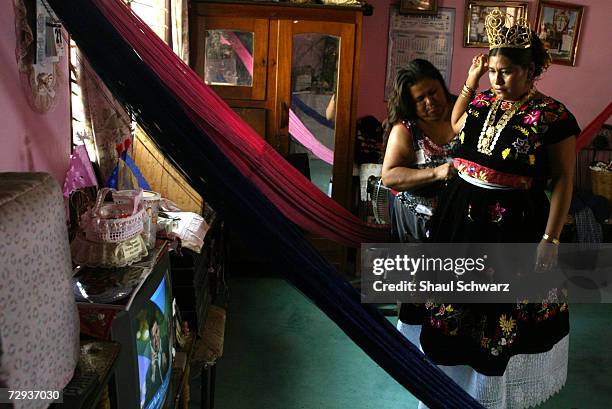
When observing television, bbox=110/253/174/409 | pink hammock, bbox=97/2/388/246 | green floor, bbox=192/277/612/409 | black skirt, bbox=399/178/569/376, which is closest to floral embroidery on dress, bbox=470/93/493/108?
black skirt, bbox=399/178/569/376

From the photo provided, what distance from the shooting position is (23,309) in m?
0.59

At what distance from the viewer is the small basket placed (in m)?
1.25

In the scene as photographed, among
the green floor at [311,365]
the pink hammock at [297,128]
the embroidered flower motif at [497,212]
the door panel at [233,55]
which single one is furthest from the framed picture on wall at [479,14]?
the embroidered flower motif at [497,212]

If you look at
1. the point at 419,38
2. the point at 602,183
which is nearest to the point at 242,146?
the point at 419,38

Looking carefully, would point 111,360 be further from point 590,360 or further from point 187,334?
point 590,360

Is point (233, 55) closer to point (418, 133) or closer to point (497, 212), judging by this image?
point (418, 133)

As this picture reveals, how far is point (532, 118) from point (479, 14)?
2.30 m

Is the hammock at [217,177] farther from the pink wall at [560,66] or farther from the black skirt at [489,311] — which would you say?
the pink wall at [560,66]

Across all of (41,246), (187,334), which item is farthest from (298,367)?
(41,246)

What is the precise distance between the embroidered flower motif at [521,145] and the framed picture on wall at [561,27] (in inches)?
94.8

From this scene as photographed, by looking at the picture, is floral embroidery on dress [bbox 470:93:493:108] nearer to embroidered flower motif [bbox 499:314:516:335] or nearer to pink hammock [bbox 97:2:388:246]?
pink hammock [bbox 97:2:388:246]

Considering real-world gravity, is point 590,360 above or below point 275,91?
below

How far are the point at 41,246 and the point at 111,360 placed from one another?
281 millimetres

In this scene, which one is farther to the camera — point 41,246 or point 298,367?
point 298,367
